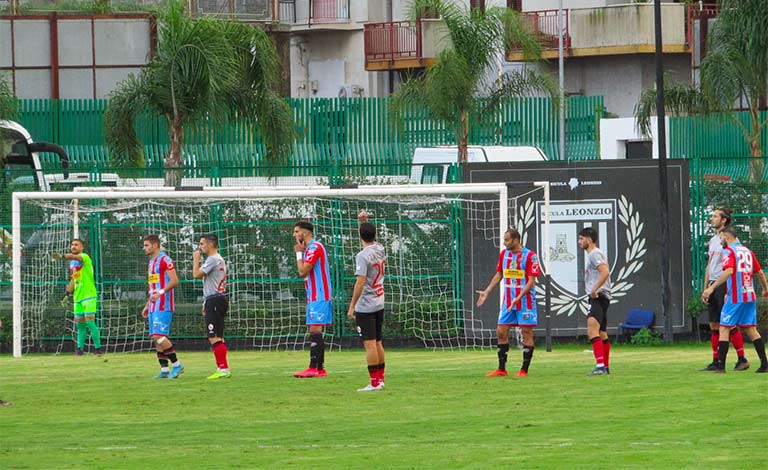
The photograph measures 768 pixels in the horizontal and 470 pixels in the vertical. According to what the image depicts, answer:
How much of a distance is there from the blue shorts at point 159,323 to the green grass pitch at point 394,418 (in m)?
0.63

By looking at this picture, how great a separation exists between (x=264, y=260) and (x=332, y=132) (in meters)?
8.89

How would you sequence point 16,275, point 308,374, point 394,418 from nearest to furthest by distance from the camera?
point 394,418 < point 308,374 < point 16,275

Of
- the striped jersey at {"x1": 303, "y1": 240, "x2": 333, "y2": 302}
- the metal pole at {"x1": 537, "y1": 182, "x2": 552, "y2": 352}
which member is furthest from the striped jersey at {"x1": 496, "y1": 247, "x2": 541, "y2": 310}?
the metal pole at {"x1": 537, "y1": 182, "x2": 552, "y2": 352}

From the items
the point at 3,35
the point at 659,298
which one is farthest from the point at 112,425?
the point at 3,35

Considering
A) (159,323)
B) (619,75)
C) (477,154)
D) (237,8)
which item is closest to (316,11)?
(237,8)

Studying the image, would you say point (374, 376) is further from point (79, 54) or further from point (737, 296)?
point (79, 54)

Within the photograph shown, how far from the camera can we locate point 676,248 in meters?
24.8

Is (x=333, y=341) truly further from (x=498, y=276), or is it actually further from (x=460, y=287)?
(x=498, y=276)

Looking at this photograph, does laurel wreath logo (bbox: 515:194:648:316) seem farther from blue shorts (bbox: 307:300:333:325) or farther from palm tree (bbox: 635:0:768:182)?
blue shorts (bbox: 307:300:333:325)

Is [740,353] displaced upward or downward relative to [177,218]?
downward

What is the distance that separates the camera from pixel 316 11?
52.0 m

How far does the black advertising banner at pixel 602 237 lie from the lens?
24.7 m

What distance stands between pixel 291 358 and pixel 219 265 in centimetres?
464

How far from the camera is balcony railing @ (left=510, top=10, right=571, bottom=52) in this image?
45812 millimetres
